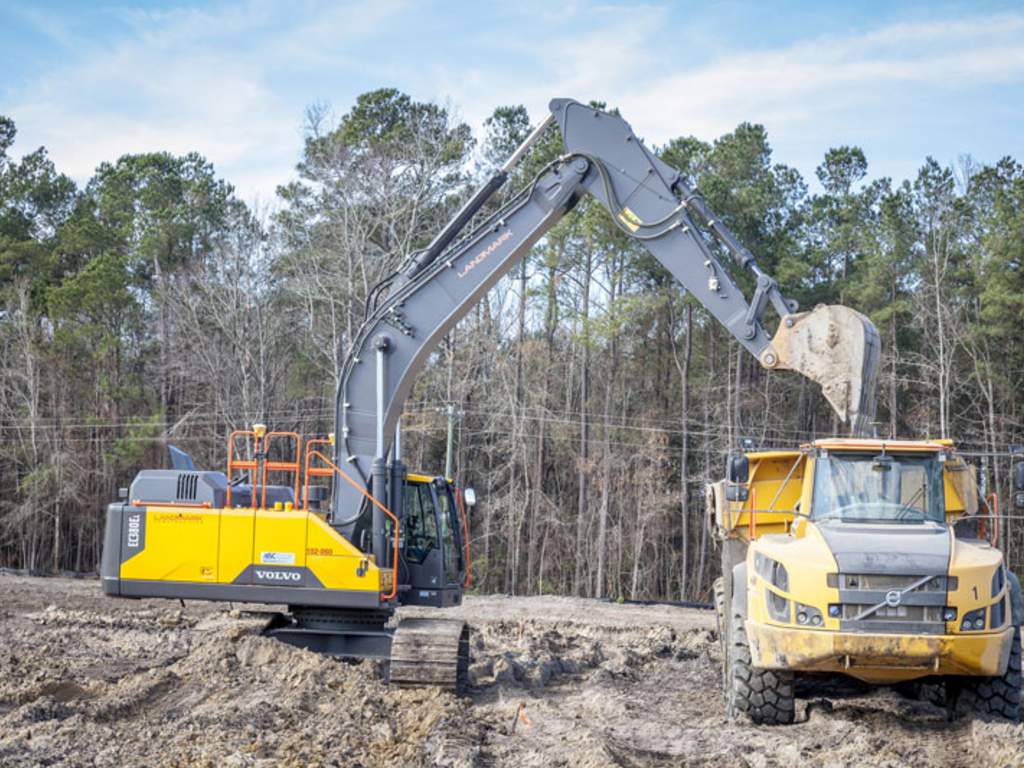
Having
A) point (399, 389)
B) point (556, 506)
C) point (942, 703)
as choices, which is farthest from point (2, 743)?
point (556, 506)

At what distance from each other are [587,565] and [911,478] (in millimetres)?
30933

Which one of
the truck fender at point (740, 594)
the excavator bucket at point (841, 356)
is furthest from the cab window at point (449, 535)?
the excavator bucket at point (841, 356)

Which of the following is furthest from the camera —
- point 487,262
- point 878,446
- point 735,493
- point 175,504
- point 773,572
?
point 487,262

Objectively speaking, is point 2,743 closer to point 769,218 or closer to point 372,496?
point 372,496

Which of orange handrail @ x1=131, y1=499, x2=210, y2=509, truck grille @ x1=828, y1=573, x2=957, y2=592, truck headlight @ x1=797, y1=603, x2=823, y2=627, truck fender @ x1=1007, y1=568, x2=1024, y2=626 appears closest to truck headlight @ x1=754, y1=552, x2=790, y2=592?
truck headlight @ x1=797, y1=603, x2=823, y2=627

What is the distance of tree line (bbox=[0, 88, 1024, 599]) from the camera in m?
36.9

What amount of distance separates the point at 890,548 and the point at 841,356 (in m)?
2.26

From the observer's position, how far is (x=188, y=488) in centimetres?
1272

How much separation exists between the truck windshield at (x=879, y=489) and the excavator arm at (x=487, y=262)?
2.49 metres

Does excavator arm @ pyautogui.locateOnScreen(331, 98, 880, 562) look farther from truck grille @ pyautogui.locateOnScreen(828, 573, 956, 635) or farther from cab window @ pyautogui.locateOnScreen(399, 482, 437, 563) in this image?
truck grille @ pyautogui.locateOnScreen(828, 573, 956, 635)

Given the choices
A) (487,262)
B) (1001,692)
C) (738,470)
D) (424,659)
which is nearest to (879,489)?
(738,470)

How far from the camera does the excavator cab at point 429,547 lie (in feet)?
43.3

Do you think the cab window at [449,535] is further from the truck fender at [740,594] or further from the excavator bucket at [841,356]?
the excavator bucket at [841,356]

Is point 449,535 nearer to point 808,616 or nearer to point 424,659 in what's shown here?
point 424,659
